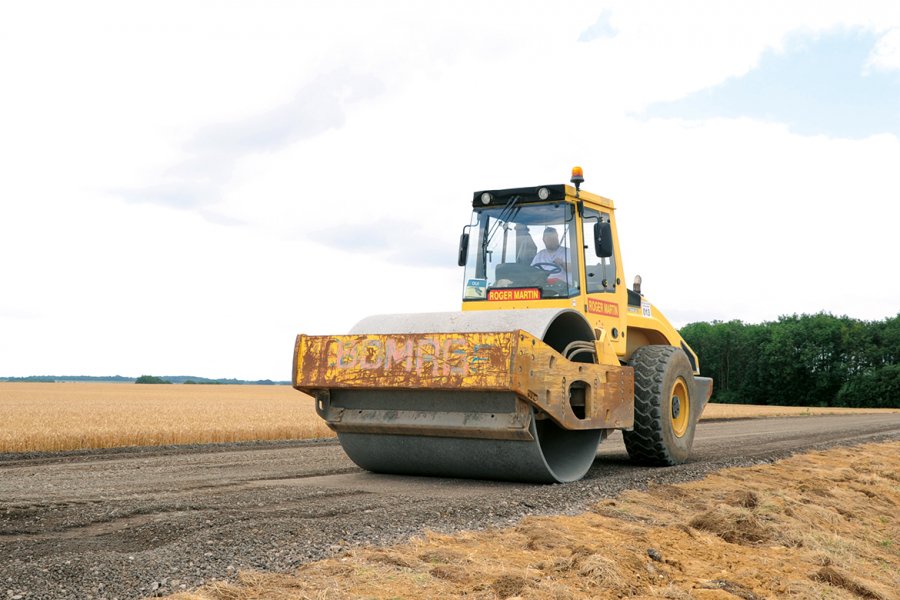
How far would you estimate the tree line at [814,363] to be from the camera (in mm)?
61125

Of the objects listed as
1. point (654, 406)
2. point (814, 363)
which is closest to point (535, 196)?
point (654, 406)

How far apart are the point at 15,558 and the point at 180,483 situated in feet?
10.9

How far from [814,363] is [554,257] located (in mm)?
62261

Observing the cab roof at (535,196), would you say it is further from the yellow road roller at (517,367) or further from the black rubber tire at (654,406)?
the black rubber tire at (654,406)

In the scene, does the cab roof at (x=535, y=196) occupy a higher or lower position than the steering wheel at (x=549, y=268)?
higher

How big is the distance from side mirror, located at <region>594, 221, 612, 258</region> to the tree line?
189 feet

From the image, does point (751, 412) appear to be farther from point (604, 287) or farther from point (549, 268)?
point (549, 268)

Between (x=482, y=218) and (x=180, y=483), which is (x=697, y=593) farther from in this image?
(x=482, y=218)

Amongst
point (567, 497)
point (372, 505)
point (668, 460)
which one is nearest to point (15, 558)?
point (372, 505)

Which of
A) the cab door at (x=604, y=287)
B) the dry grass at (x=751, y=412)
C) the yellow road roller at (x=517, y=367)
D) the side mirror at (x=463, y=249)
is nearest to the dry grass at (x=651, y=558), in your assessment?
the yellow road roller at (x=517, y=367)

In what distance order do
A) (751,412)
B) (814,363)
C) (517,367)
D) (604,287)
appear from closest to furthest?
(517,367) < (604,287) < (751,412) < (814,363)

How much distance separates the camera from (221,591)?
14.3ft

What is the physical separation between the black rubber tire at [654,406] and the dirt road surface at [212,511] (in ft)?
0.77

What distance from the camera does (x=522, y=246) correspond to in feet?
32.8
